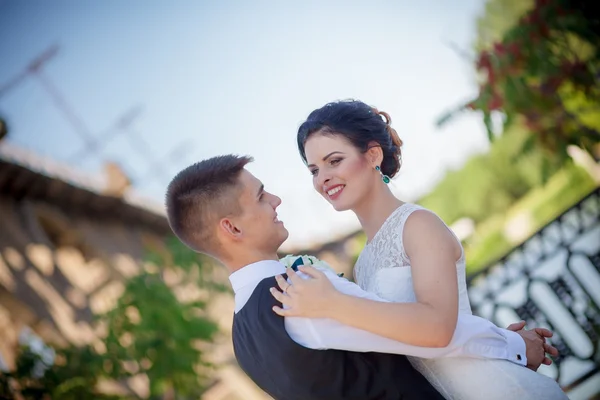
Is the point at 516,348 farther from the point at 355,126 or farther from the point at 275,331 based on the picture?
the point at 355,126

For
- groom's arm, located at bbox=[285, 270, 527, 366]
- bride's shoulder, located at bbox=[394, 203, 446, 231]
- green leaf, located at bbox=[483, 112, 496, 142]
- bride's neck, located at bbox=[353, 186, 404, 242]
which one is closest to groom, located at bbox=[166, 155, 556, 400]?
groom's arm, located at bbox=[285, 270, 527, 366]

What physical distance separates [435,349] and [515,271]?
16.5 feet

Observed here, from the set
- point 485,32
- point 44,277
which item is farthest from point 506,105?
point 485,32

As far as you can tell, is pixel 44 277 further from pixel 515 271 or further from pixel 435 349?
pixel 435 349

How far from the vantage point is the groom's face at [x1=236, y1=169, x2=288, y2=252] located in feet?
8.27

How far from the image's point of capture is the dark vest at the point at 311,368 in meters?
2.21

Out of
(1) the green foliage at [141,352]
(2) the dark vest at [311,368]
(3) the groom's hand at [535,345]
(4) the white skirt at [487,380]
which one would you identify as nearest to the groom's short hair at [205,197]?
(2) the dark vest at [311,368]

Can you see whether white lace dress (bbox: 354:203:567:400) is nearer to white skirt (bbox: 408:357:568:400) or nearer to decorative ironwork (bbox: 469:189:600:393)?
white skirt (bbox: 408:357:568:400)

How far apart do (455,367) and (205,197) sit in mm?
1300

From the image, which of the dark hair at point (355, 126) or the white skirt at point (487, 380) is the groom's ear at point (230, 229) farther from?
the white skirt at point (487, 380)

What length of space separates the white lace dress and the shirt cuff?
6 cm

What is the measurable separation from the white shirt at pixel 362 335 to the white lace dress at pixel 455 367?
0.06 metres

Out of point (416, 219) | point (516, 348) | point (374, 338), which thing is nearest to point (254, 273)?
point (374, 338)

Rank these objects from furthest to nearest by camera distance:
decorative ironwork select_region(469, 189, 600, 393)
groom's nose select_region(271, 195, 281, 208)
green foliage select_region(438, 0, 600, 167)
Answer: green foliage select_region(438, 0, 600, 167) < decorative ironwork select_region(469, 189, 600, 393) < groom's nose select_region(271, 195, 281, 208)
